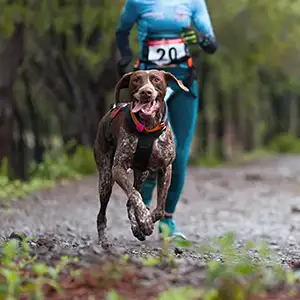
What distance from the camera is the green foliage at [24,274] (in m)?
3.52

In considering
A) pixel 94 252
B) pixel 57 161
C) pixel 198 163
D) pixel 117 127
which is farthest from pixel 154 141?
pixel 198 163

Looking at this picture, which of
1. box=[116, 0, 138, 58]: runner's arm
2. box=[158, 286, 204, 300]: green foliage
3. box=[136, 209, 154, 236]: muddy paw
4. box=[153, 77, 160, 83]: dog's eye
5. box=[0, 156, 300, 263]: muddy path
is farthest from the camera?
box=[116, 0, 138, 58]: runner's arm

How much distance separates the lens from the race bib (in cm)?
682

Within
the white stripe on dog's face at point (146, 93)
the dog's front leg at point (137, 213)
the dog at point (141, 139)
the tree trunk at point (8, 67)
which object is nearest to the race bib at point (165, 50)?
the dog at point (141, 139)

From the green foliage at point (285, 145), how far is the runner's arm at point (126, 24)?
97.5ft

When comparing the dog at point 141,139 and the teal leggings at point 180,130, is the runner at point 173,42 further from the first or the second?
the dog at point 141,139

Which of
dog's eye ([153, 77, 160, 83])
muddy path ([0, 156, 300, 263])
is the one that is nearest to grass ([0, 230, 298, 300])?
muddy path ([0, 156, 300, 263])

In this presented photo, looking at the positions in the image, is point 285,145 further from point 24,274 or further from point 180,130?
point 24,274

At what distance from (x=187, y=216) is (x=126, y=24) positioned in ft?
14.6

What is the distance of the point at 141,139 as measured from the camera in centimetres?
560

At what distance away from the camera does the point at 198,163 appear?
980 inches

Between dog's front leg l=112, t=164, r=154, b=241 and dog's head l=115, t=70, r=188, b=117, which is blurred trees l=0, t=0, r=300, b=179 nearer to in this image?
dog's head l=115, t=70, r=188, b=117

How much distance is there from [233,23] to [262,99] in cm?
1852

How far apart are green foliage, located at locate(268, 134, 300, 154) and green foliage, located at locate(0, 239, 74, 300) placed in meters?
32.8
